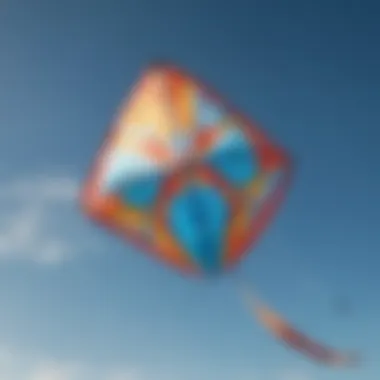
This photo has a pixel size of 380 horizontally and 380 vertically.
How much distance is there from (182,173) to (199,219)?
1.89 meters

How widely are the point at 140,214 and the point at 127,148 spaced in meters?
2.75

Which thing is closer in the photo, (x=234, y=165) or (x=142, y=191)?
(x=142, y=191)

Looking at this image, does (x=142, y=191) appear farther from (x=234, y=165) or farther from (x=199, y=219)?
(x=234, y=165)

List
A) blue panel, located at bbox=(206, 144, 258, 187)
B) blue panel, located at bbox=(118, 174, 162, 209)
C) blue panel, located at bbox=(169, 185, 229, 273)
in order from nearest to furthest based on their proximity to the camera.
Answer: blue panel, located at bbox=(169, 185, 229, 273)
blue panel, located at bbox=(118, 174, 162, 209)
blue panel, located at bbox=(206, 144, 258, 187)

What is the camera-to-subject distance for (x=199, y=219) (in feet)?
75.4

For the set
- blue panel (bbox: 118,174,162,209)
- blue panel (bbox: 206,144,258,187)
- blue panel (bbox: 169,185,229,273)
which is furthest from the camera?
blue panel (bbox: 206,144,258,187)

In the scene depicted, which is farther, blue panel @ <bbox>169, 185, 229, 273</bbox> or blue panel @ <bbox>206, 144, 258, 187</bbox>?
blue panel @ <bbox>206, 144, 258, 187</bbox>

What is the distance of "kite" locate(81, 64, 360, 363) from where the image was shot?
22609 mm

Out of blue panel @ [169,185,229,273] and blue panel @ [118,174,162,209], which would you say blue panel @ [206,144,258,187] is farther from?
blue panel @ [118,174,162,209]

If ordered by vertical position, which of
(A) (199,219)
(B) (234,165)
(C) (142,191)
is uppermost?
(B) (234,165)

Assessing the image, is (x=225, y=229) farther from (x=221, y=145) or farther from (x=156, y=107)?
(x=156, y=107)

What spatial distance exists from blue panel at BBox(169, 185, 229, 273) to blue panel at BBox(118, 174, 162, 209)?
882 millimetres

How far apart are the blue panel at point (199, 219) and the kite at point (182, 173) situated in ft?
0.13

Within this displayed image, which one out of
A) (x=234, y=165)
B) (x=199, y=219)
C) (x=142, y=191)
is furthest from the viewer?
(x=234, y=165)
